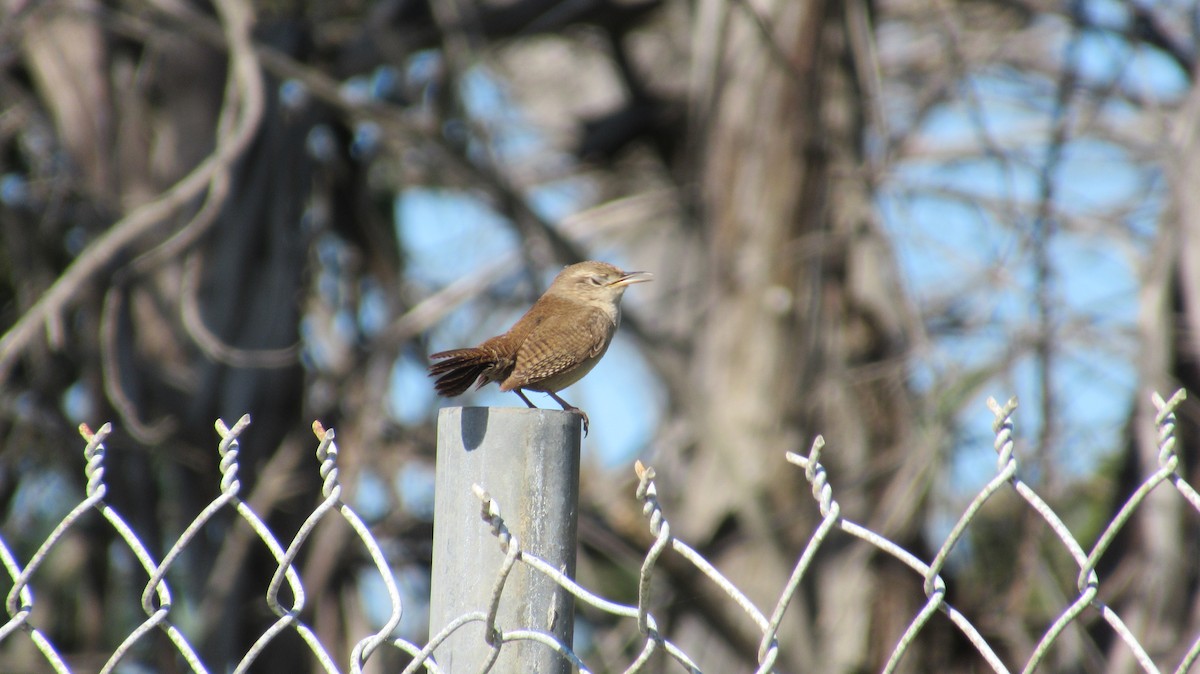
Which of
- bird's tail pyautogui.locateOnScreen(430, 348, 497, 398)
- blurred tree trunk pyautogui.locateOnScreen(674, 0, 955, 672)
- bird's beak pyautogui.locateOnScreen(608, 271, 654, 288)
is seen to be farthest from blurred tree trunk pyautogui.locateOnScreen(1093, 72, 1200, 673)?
bird's tail pyautogui.locateOnScreen(430, 348, 497, 398)

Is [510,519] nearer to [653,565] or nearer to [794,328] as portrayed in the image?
[653,565]

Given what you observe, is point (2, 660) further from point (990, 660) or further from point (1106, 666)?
point (990, 660)

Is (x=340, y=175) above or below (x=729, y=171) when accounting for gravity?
above

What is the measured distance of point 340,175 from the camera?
6.20 metres

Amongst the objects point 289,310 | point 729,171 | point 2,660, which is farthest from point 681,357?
point 2,660

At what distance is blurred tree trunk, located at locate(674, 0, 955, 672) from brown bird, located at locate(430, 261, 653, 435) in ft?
7.64

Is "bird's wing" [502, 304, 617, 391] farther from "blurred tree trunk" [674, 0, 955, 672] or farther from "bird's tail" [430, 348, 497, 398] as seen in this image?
"blurred tree trunk" [674, 0, 955, 672]

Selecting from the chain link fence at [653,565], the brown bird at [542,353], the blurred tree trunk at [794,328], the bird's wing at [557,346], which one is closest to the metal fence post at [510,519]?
the chain link fence at [653,565]

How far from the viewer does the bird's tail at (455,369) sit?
85.4 inches

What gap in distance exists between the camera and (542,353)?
2695mm

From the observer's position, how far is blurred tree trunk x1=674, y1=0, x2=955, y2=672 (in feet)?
17.9

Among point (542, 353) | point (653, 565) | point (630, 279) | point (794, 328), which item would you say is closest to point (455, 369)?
point (542, 353)

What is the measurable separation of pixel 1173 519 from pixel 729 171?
8.04 ft

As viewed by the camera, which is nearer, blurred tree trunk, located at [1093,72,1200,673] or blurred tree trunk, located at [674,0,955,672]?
blurred tree trunk, located at [1093,72,1200,673]
